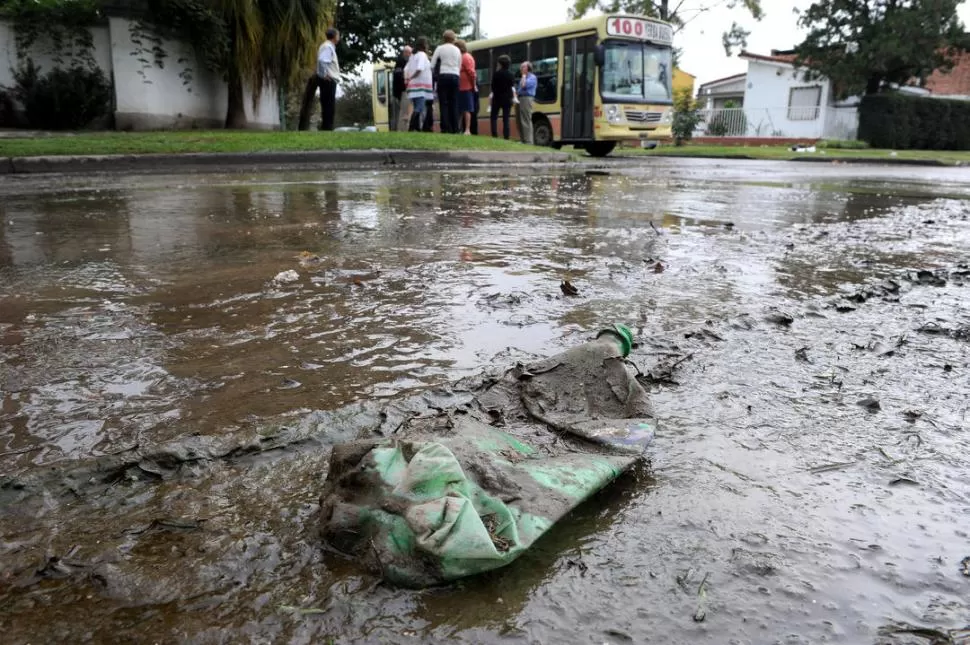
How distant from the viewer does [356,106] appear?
132 ft

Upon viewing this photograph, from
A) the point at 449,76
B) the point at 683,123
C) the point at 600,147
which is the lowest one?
the point at 600,147

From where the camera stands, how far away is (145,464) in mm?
1420

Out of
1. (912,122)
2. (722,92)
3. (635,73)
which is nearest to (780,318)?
(635,73)

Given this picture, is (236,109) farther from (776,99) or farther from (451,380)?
(776,99)

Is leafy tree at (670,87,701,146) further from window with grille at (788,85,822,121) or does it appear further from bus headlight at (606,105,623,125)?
bus headlight at (606,105,623,125)

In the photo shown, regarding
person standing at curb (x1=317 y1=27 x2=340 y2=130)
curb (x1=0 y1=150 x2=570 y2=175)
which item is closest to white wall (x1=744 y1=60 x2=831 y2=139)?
curb (x1=0 y1=150 x2=570 y2=175)

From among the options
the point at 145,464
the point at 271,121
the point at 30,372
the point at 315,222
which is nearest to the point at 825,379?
the point at 145,464

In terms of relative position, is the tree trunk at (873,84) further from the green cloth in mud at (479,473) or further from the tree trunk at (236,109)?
the green cloth in mud at (479,473)

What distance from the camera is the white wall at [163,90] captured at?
13969 millimetres

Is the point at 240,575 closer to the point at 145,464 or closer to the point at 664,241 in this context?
the point at 145,464

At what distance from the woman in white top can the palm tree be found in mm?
2853

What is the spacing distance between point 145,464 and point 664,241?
11.4 ft

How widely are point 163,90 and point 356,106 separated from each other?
88.2 feet

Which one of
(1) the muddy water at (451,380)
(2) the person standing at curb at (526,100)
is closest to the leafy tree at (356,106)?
(2) the person standing at curb at (526,100)
